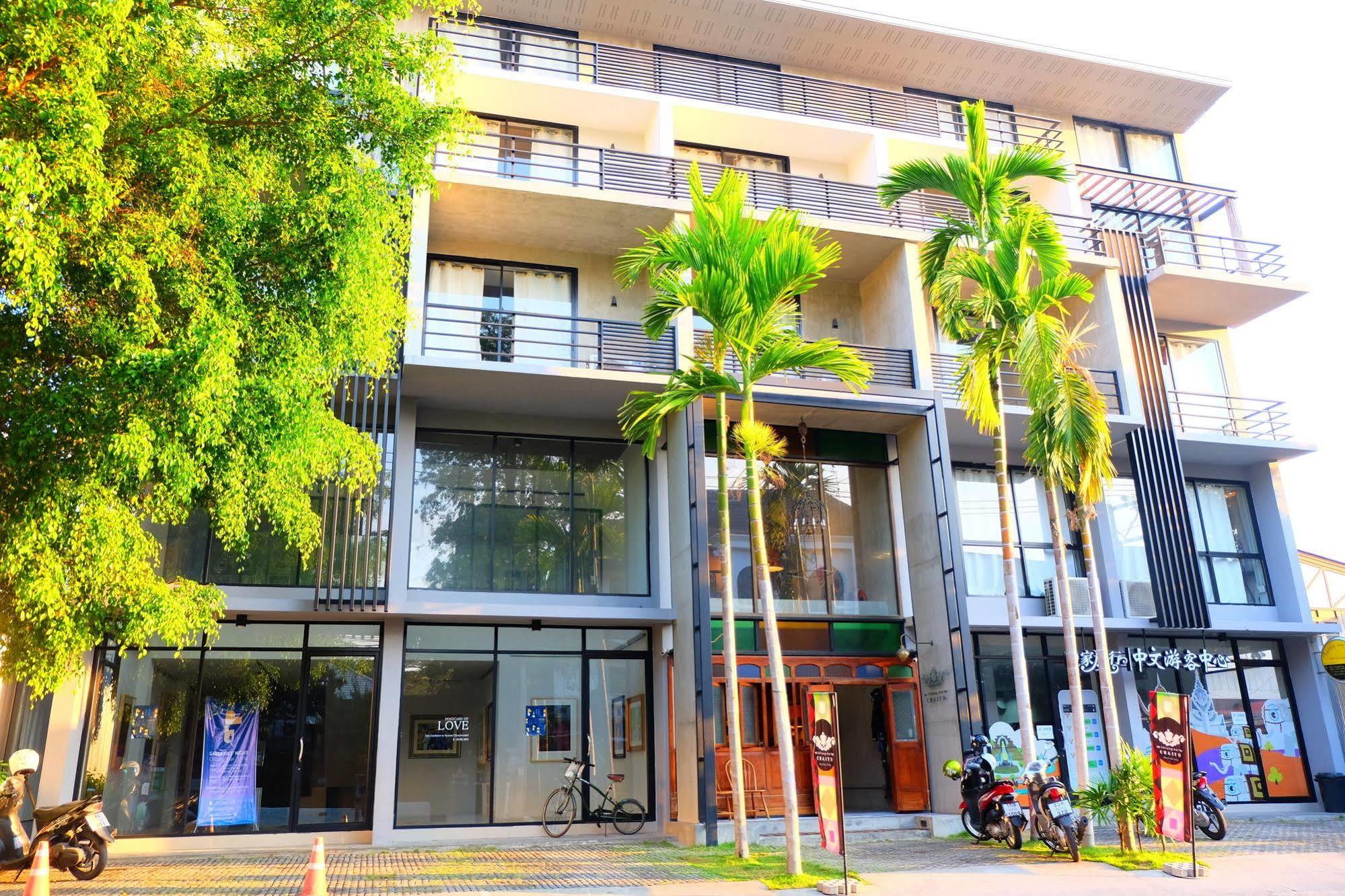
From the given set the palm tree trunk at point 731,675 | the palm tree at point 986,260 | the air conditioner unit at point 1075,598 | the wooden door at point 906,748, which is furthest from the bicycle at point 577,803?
the air conditioner unit at point 1075,598

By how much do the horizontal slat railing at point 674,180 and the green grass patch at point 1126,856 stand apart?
10.2 m

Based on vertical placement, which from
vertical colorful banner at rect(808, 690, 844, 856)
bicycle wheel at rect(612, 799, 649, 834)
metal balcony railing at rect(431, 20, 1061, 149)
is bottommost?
bicycle wheel at rect(612, 799, 649, 834)

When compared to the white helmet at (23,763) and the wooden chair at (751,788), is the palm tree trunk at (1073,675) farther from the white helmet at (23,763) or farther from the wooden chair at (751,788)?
the white helmet at (23,763)

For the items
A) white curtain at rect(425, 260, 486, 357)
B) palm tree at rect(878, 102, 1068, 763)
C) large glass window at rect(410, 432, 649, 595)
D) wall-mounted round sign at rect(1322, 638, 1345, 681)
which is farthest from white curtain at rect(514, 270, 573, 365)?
wall-mounted round sign at rect(1322, 638, 1345, 681)

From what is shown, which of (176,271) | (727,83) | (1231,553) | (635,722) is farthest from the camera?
(727,83)

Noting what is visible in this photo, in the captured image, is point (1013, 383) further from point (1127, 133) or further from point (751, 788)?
point (751, 788)

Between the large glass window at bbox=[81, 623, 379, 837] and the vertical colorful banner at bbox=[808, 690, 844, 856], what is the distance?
6826mm

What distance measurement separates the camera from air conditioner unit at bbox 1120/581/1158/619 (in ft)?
54.0

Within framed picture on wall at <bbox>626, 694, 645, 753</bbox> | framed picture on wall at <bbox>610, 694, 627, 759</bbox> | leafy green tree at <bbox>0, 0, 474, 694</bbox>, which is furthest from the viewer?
framed picture on wall at <bbox>626, 694, 645, 753</bbox>

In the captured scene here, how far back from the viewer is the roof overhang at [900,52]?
17578 mm

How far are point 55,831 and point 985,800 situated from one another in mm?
10126

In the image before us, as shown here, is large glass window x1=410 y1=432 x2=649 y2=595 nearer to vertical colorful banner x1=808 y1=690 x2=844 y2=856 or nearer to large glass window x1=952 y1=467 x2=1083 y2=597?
vertical colorful banner x1=808 y1=690 x2=844 y2=856

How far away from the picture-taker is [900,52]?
18719 millimetres

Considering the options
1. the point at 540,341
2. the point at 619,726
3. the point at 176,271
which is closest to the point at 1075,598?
the point at 619,726
